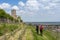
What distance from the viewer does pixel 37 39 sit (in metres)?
28.9

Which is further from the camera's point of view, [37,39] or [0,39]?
[37,39]

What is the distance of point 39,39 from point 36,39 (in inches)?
17.0

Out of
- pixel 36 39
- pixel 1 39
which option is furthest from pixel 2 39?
pixel 36 39

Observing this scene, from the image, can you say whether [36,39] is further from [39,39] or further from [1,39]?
[1,39]

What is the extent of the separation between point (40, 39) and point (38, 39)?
0.96 feet

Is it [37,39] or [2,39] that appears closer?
[2,39]

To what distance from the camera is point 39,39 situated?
28734 millimetres

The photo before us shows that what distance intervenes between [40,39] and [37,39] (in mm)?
386

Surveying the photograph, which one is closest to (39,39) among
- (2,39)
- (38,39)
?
(38,39)

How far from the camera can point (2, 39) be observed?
617 inches

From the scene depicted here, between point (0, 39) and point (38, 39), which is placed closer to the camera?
point (0, 39)

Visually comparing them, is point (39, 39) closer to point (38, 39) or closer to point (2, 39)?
Answer: point (38, 39)

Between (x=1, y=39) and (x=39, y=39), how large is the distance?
13.8 metres

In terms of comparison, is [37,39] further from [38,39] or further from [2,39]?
[2,39]
